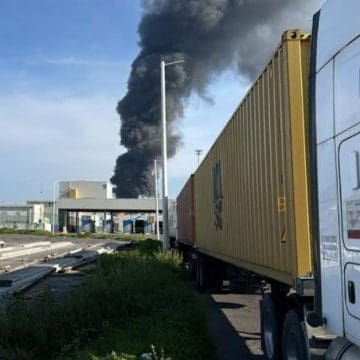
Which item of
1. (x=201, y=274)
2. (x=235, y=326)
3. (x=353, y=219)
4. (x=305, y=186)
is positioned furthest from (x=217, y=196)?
(x=353, y=219)

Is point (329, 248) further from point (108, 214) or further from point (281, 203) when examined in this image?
point (108, 214)

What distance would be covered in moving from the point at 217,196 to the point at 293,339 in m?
6.84

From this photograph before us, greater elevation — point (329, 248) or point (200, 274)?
point (329, 248)

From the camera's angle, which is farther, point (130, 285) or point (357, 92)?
point (130, 285)

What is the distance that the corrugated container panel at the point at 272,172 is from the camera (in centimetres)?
598

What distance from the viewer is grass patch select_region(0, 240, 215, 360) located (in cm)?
708

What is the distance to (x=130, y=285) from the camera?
10.6m

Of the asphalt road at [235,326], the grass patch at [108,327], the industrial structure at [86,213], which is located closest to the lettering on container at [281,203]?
the grass patch at [108,327]

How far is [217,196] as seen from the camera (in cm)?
1270

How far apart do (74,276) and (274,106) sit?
618 inches

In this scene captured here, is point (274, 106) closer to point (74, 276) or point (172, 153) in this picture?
point (74, 276)

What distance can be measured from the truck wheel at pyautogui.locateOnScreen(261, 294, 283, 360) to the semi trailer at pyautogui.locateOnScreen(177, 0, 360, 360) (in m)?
0.01

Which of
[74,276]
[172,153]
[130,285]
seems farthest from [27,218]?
[130,285]

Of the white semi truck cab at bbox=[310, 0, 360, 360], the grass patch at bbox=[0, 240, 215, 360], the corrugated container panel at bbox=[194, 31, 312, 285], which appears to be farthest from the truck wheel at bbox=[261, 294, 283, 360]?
the white semi truck cab at bbox=[310, 0, 360, 360]
